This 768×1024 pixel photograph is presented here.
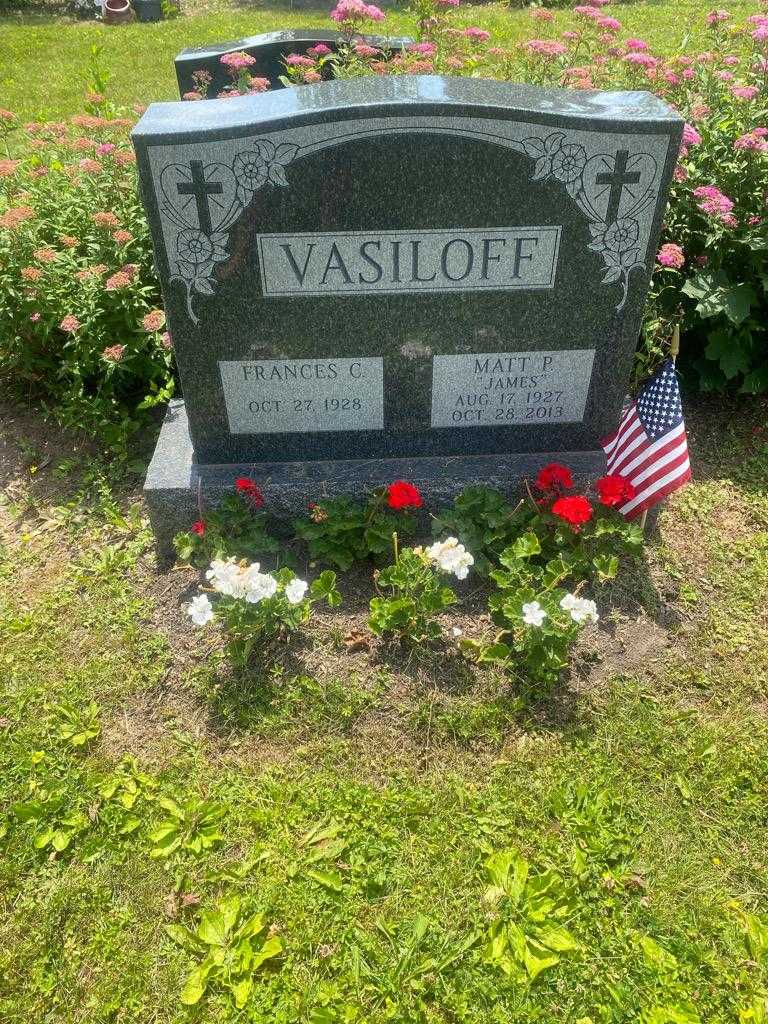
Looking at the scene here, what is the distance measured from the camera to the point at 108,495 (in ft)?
13.2

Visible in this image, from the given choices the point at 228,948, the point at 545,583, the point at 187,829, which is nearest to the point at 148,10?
the point at 545,583

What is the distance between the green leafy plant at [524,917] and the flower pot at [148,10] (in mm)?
15766

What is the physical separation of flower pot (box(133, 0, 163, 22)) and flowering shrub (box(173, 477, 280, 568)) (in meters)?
13.9

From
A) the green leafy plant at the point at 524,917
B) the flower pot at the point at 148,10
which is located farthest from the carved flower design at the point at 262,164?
the flower pot at the point at 148,10

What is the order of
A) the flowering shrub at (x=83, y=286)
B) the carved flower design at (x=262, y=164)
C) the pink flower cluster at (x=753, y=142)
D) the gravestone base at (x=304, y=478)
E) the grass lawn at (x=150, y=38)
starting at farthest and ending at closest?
the grass lawn at (x=150, y=38) < the flowering shrub at (x=83, y=286) < the pink flower cluster at (x=753, y=142) < the gravestone base at (x=304, y=478) < the carved flower design at (x=262, y=164)

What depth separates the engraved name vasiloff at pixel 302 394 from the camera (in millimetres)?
3486

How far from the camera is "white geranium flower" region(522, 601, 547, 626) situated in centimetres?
299

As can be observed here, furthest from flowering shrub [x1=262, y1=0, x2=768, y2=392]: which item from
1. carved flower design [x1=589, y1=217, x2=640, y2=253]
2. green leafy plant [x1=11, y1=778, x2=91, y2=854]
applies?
green leafy plant [x1=11, y1=778, x2=91, y2=854]

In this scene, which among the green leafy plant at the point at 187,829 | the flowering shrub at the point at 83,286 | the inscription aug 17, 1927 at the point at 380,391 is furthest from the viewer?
the flowering shrub at the point at 83,286

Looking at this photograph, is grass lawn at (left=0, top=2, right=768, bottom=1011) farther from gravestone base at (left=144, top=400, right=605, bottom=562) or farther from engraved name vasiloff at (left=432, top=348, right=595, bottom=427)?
engraved name vasiloff at (left=432, top=348, right=595, bottom=427)

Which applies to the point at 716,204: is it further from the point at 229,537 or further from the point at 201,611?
the point at 201,611

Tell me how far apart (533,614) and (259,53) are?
20.1ft

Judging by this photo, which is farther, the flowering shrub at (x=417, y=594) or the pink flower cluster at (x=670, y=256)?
the pink flower cluster at (x=670, y=256)

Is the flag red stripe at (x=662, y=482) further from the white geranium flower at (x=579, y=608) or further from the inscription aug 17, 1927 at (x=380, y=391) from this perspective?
the white geranium flower at (x=579, y=608)
